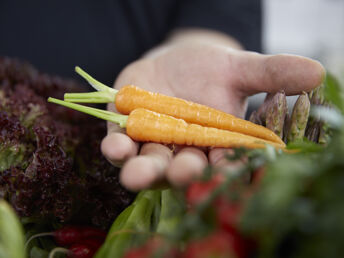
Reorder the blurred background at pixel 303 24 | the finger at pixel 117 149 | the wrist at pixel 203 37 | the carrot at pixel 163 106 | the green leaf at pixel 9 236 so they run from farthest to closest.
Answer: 1. the blurred background at pixel 303 24
2. the wrist at pixel 203 37
3. the carrot at pixel 163 106
4. the finger at pixel 117 149
5. the green leaf at pixel 9 236

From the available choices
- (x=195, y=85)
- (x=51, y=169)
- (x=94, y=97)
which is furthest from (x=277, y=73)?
(x=51, y=169)

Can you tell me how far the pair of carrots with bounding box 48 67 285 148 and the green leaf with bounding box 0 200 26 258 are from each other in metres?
0.45

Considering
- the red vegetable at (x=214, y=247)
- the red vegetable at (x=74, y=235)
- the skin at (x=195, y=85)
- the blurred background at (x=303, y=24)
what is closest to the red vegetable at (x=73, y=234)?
the red vegetable at (x=74, y=235)

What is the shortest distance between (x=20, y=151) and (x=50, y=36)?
4.15 ft

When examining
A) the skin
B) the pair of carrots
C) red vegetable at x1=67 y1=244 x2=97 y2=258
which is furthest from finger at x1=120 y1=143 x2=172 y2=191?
red vegetable at x1=67 y1=244 x2=97 y2=258

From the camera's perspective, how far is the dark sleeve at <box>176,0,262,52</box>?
2.13m

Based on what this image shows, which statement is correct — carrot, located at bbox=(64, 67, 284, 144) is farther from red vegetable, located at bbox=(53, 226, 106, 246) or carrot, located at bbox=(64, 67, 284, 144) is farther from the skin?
red vegetable, located at bbox=(53, 226, 106, 246)

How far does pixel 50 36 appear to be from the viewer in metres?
2.11

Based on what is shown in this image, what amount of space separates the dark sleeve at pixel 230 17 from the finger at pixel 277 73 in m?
1.05

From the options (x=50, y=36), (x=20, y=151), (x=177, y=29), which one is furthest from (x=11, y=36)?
(x=20, y=151)

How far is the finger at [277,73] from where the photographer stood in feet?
3.31

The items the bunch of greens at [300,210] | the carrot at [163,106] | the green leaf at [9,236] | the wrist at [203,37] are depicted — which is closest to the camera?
the bunch of greens at [300,210]

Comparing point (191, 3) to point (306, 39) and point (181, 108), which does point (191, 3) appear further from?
point (306, 39)

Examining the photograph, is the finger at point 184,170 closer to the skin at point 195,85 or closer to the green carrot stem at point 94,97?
the skin at point 195,85
